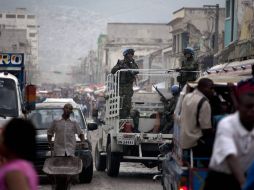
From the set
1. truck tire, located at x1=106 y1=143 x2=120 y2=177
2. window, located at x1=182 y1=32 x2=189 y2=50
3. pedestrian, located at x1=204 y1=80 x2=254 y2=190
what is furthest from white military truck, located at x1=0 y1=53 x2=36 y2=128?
window, located at x1=182 y1=32 x2=189 y2=50

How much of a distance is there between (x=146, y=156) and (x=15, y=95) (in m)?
3.37

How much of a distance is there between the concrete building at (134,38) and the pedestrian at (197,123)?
103828 mm

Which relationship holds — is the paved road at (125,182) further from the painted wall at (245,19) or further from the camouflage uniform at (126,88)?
the painted wall at (245,19)

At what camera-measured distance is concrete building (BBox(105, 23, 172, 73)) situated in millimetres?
116812

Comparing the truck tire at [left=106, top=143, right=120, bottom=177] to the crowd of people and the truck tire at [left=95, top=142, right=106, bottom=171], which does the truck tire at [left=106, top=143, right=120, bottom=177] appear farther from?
the crowd of people

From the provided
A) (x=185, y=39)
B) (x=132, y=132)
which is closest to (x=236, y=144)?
(x=132, y=132)

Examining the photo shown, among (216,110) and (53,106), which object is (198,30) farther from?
(216,110)

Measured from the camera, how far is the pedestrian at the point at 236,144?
687 centimetres

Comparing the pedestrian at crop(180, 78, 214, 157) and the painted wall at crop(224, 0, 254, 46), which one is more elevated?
the painted wall at crop(224, 0, 254, 46)

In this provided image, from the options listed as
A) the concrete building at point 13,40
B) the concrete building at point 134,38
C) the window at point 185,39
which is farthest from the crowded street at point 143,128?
the concrete building at point 13,40

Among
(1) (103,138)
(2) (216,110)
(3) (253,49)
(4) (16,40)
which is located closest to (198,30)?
(3) (253,49)

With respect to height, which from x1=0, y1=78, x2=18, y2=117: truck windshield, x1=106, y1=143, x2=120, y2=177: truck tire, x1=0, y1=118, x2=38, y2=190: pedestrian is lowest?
x1=106, y1=143, x2=120, y2=177: truck tire

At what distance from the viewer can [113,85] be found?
64.8 ft

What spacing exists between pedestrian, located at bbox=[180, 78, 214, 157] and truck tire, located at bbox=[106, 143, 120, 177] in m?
8.81
